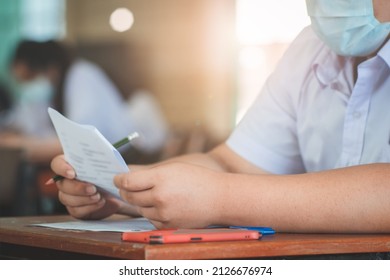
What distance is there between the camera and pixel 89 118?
4.30m

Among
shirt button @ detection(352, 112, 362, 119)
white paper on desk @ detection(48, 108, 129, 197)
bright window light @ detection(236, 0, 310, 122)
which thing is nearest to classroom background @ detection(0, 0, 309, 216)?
bright window light @ detection(236, 0, 310, 122)

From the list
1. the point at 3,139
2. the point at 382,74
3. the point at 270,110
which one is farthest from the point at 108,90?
the point at 382,74

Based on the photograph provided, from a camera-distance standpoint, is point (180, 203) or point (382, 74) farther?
point (382, 74)

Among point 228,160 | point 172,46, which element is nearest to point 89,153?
point 228,160

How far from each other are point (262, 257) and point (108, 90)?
12.0 feet

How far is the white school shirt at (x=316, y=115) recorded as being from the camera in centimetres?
136

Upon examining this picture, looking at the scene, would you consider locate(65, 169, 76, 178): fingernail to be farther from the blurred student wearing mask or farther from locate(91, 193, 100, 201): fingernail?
the blurred student wearing mask

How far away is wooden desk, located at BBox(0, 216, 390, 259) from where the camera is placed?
887mm

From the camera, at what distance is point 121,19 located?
26.4 ft

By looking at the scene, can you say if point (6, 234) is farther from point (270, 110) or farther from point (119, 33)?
point (119, 33)

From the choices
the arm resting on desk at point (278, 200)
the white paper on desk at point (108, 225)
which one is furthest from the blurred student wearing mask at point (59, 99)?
the arm resting on desk at point (278, 200)

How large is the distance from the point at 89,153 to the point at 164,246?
0.34 meters

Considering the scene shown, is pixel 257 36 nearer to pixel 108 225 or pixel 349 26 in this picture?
pixel 349 26

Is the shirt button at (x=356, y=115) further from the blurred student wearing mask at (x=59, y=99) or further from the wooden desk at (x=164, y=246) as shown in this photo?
the blurred student wearing mask at (x=59, y=99)
